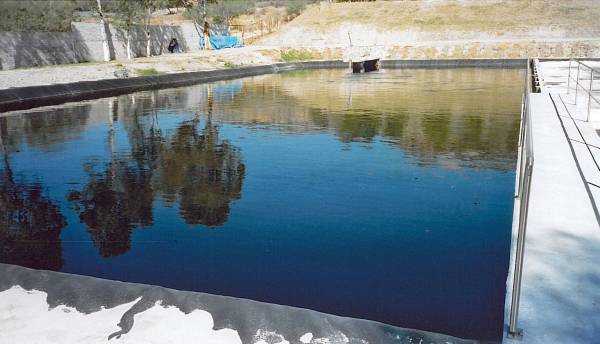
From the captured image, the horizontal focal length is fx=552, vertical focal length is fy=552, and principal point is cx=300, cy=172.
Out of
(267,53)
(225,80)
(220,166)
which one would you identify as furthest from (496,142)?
(267,53)

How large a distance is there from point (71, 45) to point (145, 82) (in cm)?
829

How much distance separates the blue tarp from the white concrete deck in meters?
37.4

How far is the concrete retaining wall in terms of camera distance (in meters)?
25.1

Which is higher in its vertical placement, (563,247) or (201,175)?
(563,247)

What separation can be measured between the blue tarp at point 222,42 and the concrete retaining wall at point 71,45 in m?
4.59

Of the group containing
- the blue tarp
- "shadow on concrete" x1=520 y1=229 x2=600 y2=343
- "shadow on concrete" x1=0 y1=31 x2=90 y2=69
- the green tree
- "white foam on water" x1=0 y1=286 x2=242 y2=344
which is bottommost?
"white foam on water" x1=0 y1=286 x2=242 y2=344

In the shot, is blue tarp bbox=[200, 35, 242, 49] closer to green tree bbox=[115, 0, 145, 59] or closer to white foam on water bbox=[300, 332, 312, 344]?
green tree bbox=[115, 0, 145, 59]

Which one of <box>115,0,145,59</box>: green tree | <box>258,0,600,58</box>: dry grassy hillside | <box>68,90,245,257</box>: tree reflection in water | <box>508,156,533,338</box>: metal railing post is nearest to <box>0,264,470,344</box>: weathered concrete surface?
<box>508,156,533,338</box>: metal railing post

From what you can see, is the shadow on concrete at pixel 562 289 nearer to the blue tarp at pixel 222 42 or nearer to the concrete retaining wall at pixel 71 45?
the concrete retaining wall at pixel 71 45

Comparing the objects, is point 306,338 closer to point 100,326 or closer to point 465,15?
point 100,326

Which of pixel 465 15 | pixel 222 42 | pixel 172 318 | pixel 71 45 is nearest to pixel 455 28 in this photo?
pixel 465 15

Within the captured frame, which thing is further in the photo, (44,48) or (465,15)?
(465,15)

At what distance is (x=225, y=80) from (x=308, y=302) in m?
23.7

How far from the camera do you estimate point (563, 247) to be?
4.08 meters
